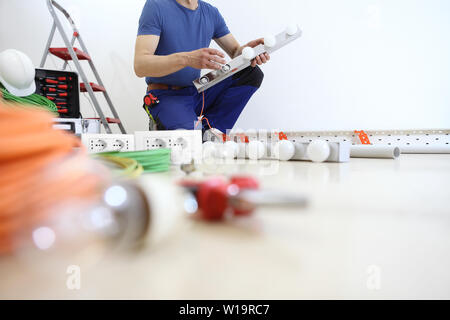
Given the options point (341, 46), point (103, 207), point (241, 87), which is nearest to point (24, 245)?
Answer: point (103, 207)

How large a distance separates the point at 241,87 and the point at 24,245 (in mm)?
1690

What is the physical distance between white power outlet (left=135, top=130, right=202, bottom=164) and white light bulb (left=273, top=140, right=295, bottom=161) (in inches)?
11.9

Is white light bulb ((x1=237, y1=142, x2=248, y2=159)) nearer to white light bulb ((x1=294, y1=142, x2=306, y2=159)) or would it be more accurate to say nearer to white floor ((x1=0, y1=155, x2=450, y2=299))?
white light bulb ((x1=294, y1=142, x2=306, y2=159))

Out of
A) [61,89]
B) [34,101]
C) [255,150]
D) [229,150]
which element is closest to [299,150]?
[255,150]

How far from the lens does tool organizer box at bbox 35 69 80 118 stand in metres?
1.75

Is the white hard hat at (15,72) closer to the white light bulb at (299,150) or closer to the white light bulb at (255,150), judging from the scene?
the white light bulb at (255,150)

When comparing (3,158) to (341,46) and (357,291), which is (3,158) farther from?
(341,46)

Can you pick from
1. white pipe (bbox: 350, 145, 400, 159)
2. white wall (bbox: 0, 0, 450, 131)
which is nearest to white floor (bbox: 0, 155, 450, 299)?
white pipe (bbox: 350, 145, 400, 159)

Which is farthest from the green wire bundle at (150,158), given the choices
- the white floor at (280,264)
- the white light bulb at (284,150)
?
the white light bulb at (284,150)

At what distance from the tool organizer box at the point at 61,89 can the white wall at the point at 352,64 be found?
1.26 meters

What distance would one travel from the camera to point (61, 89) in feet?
6.02

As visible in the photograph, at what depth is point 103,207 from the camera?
22cm

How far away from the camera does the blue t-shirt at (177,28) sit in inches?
61.9

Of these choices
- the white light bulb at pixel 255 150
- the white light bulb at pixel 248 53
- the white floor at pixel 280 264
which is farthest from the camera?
the white light bulb at pixel 248 53
